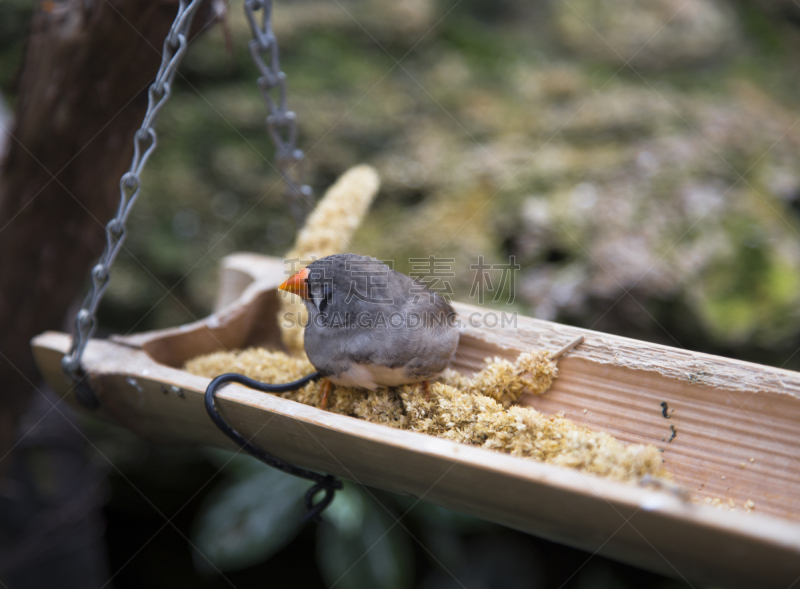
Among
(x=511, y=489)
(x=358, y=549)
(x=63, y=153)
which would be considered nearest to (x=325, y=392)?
(x=511, y=489)

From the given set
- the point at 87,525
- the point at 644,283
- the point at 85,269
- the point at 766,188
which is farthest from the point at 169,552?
the point at 766,188

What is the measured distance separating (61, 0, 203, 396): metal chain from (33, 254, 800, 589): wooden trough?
5cm

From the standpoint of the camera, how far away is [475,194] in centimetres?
302

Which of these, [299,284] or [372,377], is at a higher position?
[299,284]

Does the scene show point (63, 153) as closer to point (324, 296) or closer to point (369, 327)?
point (324, 296)

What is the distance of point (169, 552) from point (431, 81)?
11.5 ft

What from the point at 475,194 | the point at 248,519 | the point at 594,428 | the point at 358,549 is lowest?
the point at 358,549

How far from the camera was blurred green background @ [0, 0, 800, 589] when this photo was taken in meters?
2.51

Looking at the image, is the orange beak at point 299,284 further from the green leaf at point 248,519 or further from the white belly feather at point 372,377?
the green leaf at point 248,519

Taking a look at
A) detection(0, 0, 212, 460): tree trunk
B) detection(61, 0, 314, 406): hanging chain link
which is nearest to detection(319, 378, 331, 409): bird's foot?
detection(61, 0, 314, 406): hanging chain link

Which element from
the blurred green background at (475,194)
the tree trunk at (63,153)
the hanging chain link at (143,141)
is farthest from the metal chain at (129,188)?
the blurred green background at (475,194)

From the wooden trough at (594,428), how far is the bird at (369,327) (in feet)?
0.62

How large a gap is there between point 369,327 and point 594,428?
63 centimetres

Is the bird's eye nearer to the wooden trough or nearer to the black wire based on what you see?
the black wire
